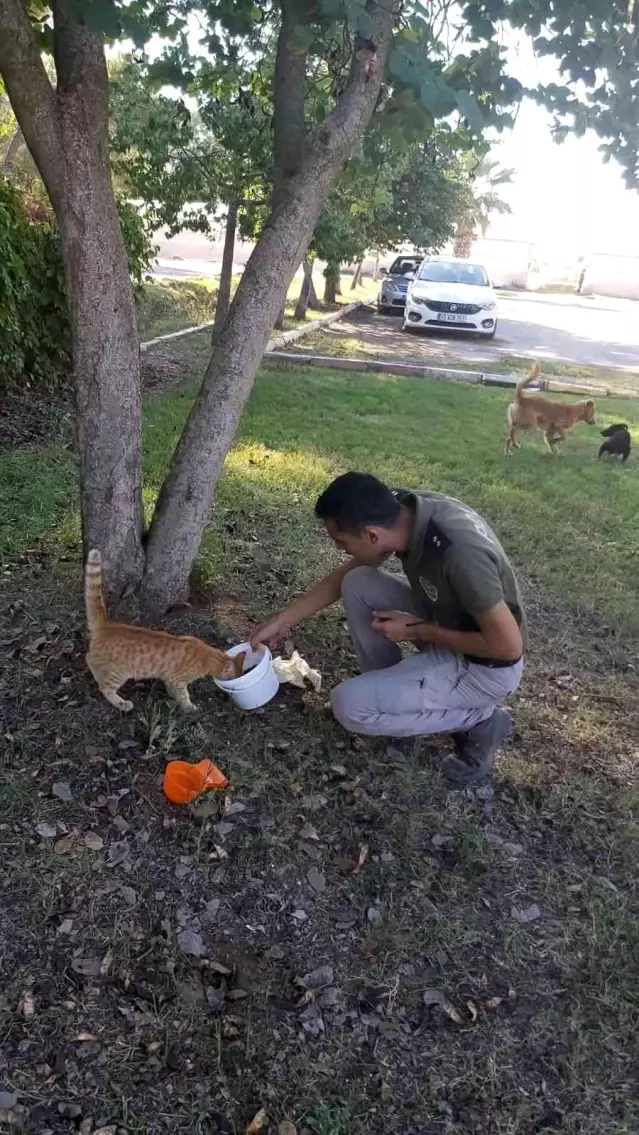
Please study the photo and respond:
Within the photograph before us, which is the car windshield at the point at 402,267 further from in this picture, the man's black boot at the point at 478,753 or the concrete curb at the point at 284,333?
the man's black boot at the point at 478,753

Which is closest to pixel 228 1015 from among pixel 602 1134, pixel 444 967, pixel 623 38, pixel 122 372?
pixel 444 967

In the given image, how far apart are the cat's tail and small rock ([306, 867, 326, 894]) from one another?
129cm

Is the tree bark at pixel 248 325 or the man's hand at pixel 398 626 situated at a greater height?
the tree bark at pixel 248 325

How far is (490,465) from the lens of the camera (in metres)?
7.70

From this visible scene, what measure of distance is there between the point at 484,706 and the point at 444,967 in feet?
3.53

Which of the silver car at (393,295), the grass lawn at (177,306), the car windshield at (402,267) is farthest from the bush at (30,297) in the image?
the car windshield at (402,267)

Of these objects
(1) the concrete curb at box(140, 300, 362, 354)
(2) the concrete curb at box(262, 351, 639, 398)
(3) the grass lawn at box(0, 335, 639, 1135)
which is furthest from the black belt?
(2) the concrete curb at box(262, 351, 639, 398)

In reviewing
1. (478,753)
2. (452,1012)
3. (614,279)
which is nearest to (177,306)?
(478,753)

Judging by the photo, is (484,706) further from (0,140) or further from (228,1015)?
(0,140)

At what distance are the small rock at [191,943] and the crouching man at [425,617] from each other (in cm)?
111

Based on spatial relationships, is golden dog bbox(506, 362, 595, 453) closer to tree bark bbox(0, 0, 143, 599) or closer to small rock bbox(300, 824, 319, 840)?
tree bark bbox(0, 0, 143, 599)

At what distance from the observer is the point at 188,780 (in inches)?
120

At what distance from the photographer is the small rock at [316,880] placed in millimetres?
2824

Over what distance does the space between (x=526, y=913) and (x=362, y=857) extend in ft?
2.00
